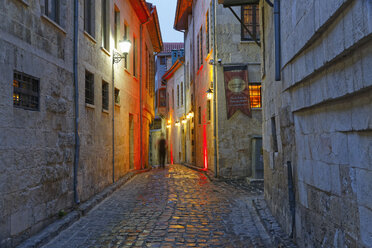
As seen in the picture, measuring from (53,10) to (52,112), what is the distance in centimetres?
209

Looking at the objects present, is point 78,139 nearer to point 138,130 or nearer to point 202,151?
point 138,130

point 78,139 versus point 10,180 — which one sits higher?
point 78,139

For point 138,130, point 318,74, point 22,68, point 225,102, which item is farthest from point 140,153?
point 318,74

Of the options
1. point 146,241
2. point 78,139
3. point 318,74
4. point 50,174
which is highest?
point 318,74

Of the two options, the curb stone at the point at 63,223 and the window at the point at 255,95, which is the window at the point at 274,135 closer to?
the curb stone at the point at 63,223

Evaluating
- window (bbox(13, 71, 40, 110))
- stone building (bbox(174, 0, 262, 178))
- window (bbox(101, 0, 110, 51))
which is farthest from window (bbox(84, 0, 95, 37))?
stone building (bbox(174, 0, 262, 178))

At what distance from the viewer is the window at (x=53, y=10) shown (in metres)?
7.18

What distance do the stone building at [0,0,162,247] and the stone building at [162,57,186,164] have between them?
17127mm

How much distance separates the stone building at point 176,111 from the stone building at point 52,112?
17127 millimetres

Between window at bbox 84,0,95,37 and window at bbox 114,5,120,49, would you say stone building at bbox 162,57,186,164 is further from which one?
window at bbox 84,0,95,37

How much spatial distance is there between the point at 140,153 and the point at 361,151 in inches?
623

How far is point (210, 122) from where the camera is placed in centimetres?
1664

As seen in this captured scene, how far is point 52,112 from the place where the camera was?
22.3ft

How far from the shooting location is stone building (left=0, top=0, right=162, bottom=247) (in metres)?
5.21
